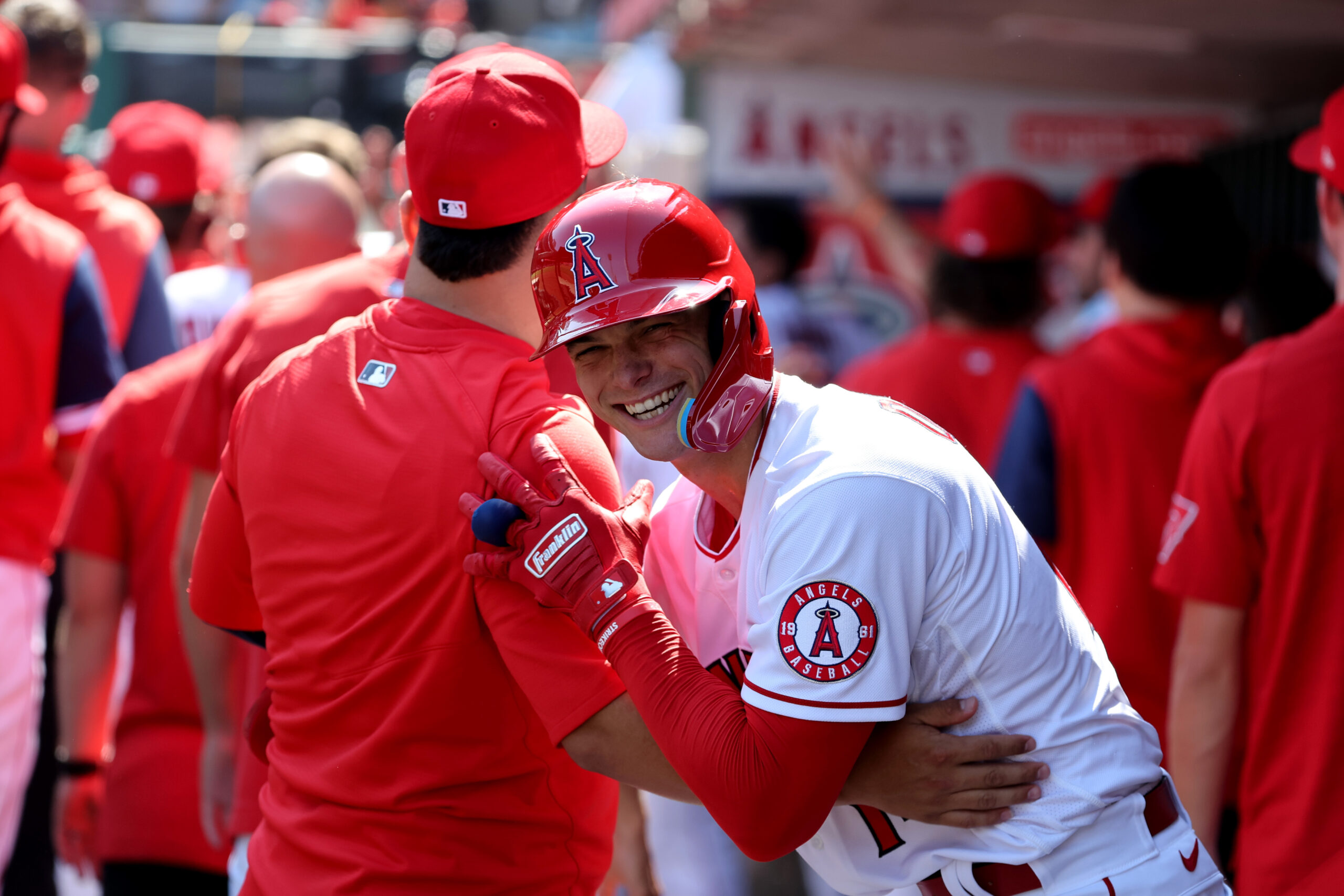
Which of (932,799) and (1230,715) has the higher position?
(932,799)

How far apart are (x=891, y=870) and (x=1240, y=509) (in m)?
1.17

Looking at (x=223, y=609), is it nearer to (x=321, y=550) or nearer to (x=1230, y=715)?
(x=321, y=550)

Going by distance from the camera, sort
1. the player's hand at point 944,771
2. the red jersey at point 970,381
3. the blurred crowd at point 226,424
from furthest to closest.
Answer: the red jersey at point 970,381, the blurred crowd at point 226,424, the player's hand at point 944,771

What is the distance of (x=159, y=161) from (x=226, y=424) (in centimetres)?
266

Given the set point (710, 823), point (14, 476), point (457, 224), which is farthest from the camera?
point (710, 823)

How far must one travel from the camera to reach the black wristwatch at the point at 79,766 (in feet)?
11.8

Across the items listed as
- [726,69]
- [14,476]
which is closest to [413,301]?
[14,476]

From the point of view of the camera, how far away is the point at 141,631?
3424 mm

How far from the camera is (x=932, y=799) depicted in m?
1.86

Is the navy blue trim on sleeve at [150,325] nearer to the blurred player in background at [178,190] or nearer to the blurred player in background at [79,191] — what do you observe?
the blurred player in background at [79,191]

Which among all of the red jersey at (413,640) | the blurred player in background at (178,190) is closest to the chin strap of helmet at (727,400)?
the red jersey at (413,640)

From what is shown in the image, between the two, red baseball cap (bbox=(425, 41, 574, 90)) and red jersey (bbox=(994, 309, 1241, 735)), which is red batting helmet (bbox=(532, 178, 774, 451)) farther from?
red jersey (bbox=(994, 309, 1241, 735))

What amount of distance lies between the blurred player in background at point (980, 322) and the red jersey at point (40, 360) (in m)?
2.52

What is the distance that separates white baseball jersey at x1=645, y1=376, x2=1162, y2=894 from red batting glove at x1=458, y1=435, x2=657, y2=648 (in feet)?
0.63
